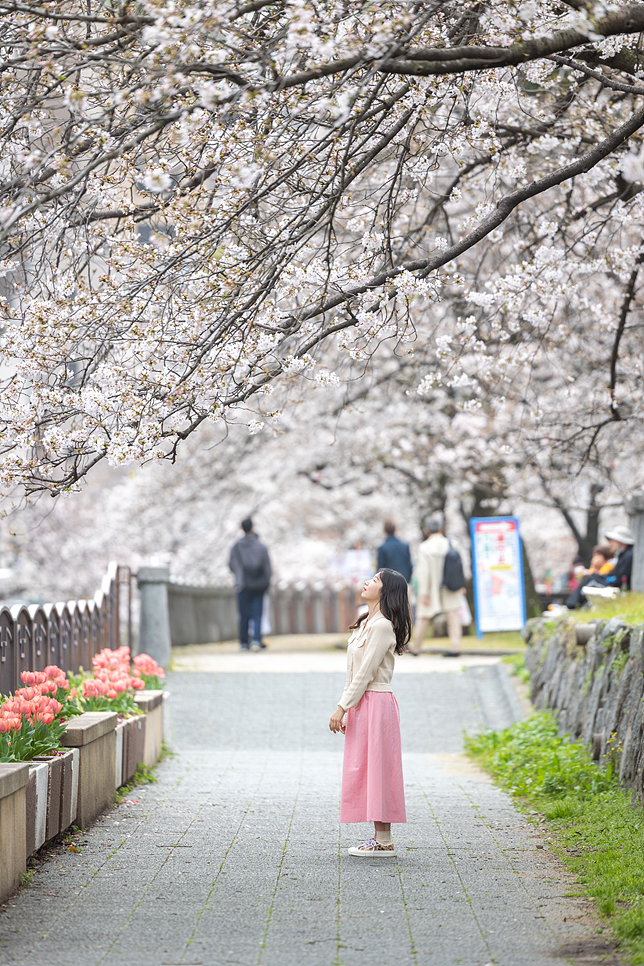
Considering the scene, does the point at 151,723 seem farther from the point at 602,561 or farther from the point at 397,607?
the point at 602,561

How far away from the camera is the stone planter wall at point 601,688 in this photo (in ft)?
24.1

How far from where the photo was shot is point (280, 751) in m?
11.3

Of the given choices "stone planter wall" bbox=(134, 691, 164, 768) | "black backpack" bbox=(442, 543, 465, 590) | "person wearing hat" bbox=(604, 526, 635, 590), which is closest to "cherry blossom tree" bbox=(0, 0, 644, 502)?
"stone planter wall" bbox=(134, 691, 164, 768)

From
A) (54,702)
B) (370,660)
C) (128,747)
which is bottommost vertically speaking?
(128,747)

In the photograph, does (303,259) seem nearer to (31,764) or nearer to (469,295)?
(469,295)

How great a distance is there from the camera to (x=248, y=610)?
18047 mm

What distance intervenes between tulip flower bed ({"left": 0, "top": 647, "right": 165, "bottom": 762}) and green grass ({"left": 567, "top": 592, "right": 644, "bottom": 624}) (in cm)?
384

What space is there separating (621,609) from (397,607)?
4960 mm

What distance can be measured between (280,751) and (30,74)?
741 cm

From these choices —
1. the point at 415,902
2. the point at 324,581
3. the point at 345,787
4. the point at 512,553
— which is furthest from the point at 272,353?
the point at 324,581

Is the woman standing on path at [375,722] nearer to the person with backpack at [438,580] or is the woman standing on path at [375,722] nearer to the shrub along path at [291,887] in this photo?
the shrub along path at [291,887]

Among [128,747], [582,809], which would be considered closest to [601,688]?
[582,809]

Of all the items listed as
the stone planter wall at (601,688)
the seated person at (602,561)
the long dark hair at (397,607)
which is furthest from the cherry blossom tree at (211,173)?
the seated person at (602,561)

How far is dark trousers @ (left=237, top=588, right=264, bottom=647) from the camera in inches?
698
